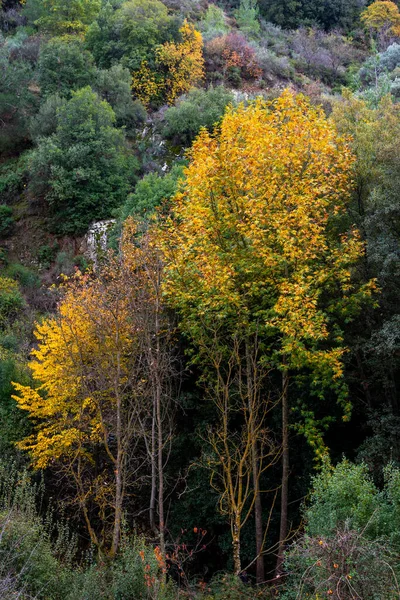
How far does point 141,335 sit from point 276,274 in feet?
10.5

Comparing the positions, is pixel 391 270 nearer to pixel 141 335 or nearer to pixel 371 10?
pixel 141 335

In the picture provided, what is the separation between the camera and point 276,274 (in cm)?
Result: 1179

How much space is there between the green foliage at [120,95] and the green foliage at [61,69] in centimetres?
88

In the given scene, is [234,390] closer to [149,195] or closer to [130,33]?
[149,195]

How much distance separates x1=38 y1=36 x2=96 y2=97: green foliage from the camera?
31.7m

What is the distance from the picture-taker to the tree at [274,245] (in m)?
11.1

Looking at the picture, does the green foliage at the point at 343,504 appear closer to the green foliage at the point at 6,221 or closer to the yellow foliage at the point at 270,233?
the yellow foliage at the point at 270,233

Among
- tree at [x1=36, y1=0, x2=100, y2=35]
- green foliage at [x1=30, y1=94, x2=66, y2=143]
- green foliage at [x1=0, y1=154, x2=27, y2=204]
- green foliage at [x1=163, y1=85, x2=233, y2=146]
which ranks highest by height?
tree at [x1=36, y1=0, x2=100, y2=35]

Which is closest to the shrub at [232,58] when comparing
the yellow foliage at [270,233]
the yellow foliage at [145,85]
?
the yellow foliage at [145,85]

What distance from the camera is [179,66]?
36219 millimetres

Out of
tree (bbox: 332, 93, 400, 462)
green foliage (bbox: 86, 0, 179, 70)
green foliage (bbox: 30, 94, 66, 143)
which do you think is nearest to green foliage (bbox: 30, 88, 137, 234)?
green foliage (bbox: 30, 94, 66, 143)

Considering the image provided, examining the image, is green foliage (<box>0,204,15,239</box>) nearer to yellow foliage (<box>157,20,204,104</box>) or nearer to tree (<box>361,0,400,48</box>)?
yellow foliage (<box>157,20,204,104</box>)

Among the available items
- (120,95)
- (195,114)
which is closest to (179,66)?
(120,95)

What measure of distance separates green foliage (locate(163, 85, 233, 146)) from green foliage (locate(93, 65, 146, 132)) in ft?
10.2
